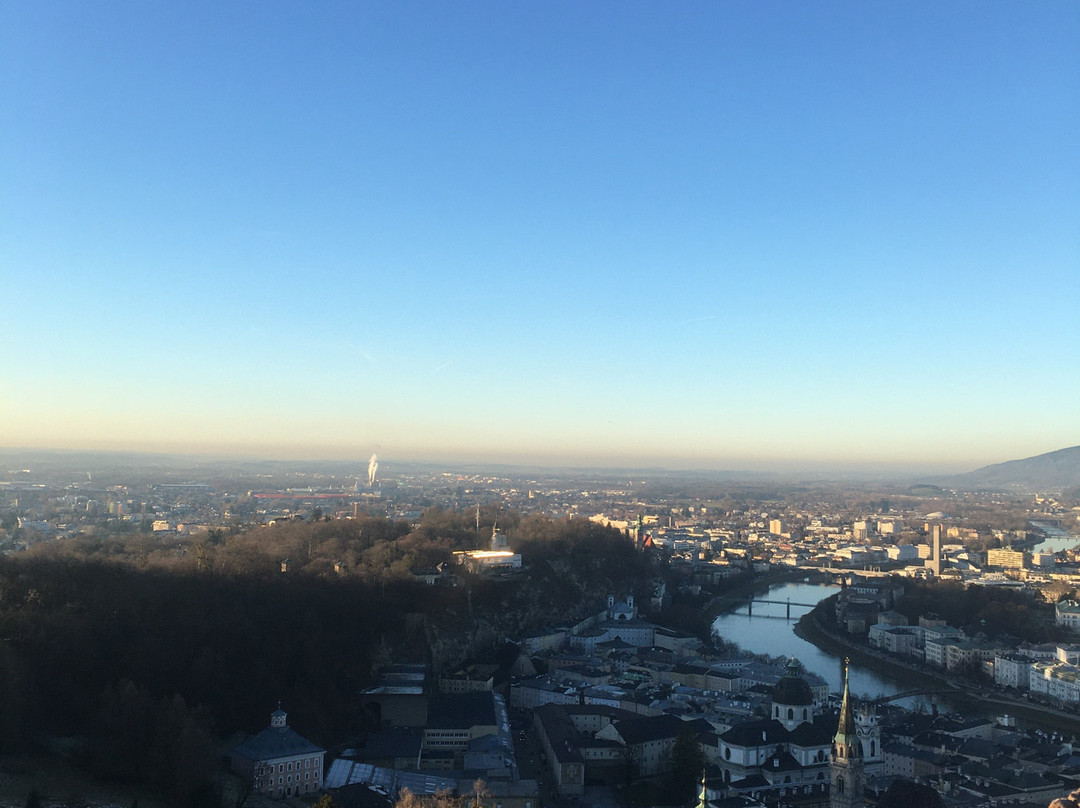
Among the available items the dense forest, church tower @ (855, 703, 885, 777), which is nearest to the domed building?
church tower @ (855, 703, 885, 777)

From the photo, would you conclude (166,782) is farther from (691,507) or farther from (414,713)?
(691,507)

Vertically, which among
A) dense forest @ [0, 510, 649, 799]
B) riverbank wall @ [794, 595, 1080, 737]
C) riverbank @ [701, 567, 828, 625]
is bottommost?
riverbank @ [701, 567, 828, 625]

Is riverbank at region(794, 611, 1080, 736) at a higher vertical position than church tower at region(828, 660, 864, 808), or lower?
lower

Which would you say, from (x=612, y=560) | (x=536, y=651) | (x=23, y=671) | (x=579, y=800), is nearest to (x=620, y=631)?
(x=536, y=651)

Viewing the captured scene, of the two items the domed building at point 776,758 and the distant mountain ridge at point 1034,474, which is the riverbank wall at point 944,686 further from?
the distant mountain ridge at point 1034,474

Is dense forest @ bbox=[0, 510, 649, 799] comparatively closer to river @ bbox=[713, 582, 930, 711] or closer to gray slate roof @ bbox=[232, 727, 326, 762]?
gray slate roof @ bbox=[232, 727, 326, 762]

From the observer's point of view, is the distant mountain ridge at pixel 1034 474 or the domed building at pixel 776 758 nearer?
the domed building at pixel 776 758

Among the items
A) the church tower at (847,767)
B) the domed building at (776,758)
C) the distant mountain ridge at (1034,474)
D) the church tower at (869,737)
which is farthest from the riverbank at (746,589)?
the distant mountain ridge at (1034,474)
